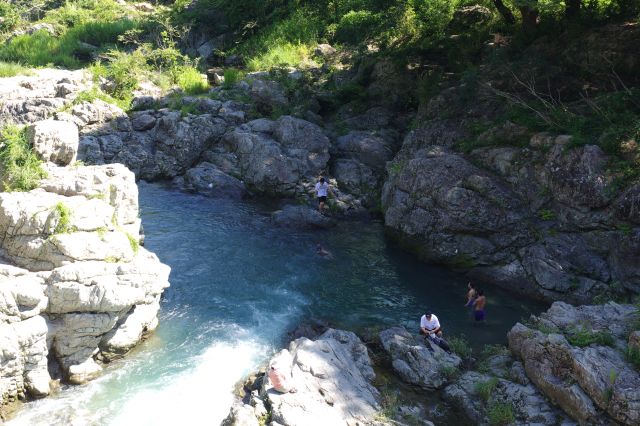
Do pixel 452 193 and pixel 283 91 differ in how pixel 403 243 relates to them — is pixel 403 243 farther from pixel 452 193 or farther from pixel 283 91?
pixel 283 91

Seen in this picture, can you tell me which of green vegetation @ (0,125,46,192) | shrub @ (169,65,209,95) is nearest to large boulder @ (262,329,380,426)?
green vegetation @ (0,125,46,192)

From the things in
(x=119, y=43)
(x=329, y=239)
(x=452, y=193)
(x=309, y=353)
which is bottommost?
(x=329, y=239)

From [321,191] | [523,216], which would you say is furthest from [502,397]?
[321,191]

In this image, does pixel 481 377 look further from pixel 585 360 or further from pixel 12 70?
pixel 12 70

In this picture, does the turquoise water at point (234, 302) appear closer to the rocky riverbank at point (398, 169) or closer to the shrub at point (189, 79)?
the rocky riverbank at point (398, 169)

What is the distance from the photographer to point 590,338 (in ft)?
41.5

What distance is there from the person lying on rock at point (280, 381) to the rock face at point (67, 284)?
15.6ft

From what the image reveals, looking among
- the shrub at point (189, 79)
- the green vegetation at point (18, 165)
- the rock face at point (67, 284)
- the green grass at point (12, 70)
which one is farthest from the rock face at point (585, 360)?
the green grass at point (12, 70)

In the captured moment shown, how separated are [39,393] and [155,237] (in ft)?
34.0

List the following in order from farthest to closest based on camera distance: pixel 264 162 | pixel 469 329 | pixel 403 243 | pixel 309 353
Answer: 1. pixel 264 162
2. pixel 403 243
3. pixel 469 329
4. pixel 309 353

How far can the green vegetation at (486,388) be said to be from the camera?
12.7m

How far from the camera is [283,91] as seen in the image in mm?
33219

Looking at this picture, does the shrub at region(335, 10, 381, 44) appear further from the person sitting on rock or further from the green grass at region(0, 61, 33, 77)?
the person sitting on rock

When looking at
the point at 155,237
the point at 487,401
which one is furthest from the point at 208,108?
the point at 487,401
